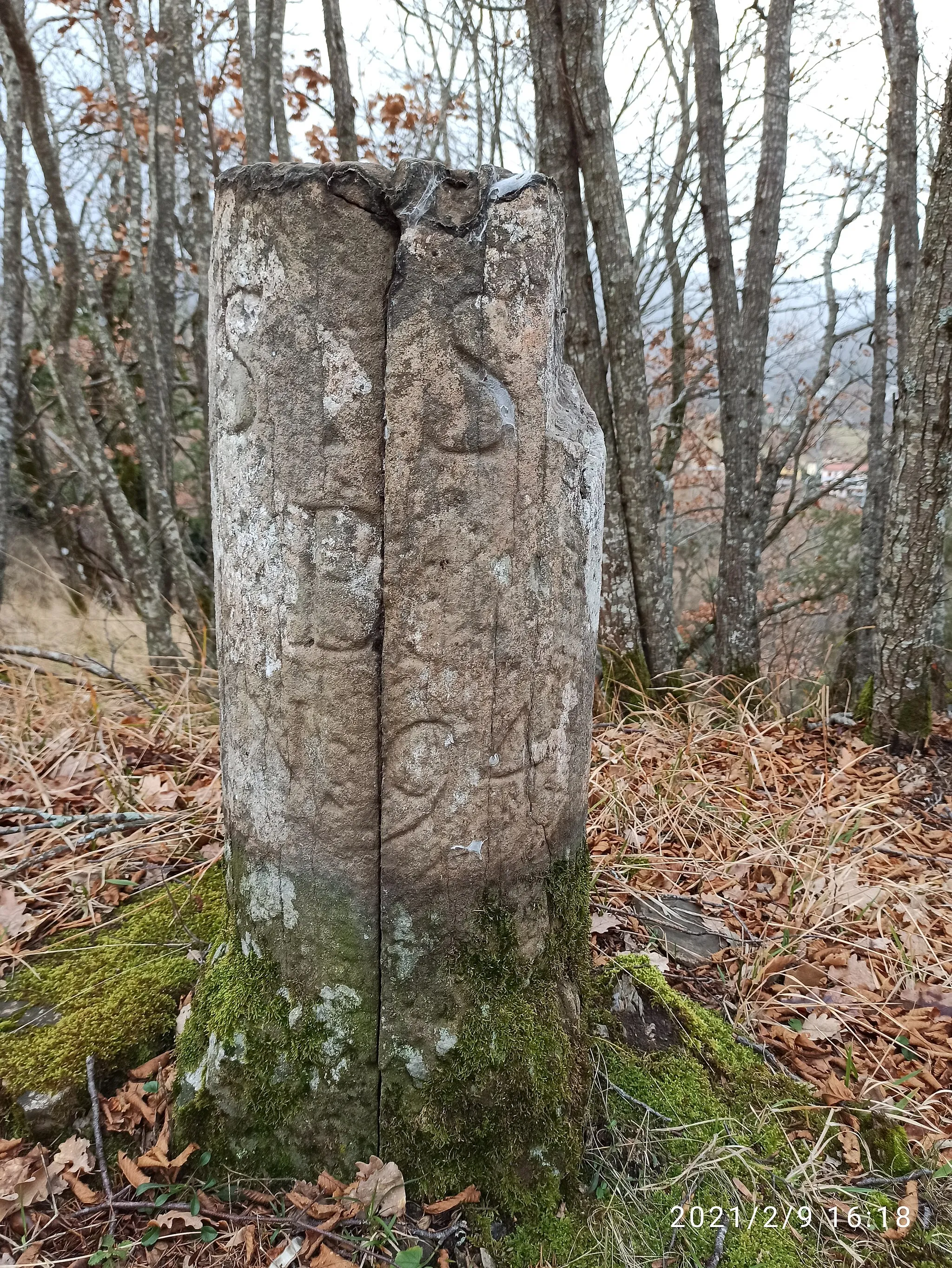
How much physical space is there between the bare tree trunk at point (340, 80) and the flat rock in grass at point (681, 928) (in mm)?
5246

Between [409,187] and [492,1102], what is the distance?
1746 mm

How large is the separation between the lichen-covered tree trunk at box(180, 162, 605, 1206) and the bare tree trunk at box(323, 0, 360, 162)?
4.84 metres

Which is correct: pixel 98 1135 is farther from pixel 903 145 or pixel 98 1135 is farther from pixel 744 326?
pixel 903 145

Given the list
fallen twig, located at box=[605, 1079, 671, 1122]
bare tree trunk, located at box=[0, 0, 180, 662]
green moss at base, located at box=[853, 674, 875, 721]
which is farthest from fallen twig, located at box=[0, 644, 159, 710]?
green moss at base, located at box=[853, 674, 875, 721]

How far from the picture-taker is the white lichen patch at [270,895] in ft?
5.11

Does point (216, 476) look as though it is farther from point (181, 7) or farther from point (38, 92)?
point (181, 7)

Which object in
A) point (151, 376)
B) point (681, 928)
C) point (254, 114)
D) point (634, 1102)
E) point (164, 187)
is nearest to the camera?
point (634, 1102)

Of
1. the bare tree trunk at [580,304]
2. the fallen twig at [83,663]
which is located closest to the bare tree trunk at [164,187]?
the fallen twig at [83,663]

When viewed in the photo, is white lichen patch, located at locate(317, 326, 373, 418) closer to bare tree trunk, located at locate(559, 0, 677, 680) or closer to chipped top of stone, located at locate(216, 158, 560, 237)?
chipped top of stone, located at locate(216, 158, 560, 237)

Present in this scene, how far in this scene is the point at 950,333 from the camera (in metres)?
3.65

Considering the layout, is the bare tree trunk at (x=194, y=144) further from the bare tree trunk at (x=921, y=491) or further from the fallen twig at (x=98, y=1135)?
the fallen twig at (x=98, y=1135)

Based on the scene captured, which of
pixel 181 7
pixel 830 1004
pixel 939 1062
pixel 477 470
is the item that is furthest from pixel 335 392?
pixel 181 7

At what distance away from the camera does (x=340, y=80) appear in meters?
5.43

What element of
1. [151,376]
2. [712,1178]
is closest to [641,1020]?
[712,1178]
